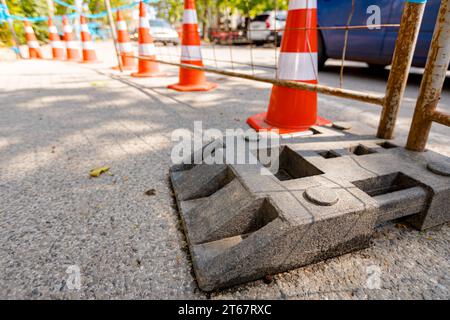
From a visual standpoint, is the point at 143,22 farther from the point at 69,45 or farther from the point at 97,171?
the point at 69,45

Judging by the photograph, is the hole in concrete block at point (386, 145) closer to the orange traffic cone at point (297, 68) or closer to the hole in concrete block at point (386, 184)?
the hole in concrete block at point (386, 184)

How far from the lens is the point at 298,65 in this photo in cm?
223

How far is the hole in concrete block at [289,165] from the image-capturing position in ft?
5.00

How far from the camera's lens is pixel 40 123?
2.85m

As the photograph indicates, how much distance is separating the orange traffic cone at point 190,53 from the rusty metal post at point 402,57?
288 centimetres

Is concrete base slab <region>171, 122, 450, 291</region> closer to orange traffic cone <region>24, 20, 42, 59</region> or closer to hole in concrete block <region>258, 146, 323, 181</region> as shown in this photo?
hole in concrete block <region>258, 146, 323, 181</region>

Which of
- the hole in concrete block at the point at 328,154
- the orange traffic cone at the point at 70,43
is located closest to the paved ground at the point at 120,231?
the hole in concrete block at the point at 328,154

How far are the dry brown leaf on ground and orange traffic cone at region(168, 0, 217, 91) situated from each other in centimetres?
245

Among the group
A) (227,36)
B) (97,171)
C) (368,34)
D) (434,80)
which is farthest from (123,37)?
(227,36)

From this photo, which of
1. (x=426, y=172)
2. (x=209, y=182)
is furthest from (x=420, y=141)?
(x=209, y=182)

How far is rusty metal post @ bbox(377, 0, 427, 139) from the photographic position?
1459 mm

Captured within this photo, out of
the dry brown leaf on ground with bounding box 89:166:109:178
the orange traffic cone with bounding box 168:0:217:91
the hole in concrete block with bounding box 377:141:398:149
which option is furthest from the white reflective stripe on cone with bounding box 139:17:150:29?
the hole in concrete block with bounding box 377:141:398:149
